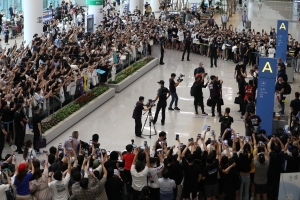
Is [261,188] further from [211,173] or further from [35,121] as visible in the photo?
[35,121]

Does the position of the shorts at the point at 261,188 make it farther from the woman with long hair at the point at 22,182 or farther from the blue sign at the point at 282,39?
the blue sign at the point at 282,39

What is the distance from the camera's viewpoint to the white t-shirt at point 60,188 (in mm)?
10148

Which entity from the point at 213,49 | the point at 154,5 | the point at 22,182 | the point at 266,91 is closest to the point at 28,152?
the point at 22,182

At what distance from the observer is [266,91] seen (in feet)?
52.1

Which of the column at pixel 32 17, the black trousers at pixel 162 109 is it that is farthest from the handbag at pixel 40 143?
the column at pixel 32 17

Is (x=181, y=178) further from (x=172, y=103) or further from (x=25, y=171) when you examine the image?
(x=172, y=103)

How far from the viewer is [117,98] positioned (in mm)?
21328

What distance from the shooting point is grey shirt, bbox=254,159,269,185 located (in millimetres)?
11375

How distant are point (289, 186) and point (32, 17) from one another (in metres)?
17.9

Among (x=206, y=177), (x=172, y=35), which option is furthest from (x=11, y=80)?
(x=172, y=35)

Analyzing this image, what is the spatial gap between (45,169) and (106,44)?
14935mm

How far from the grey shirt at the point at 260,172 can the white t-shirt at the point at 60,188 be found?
12.2ft

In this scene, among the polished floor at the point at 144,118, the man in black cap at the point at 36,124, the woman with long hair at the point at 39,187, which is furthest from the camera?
the polished floor at the point at 144,118

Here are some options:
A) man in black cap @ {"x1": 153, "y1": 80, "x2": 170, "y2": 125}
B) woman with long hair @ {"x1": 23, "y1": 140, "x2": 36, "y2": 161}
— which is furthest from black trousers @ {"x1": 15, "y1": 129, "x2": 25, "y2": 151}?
man in black cap @ {"x1": 153, "y1": 80, "x2": 170, "y2": 125}
